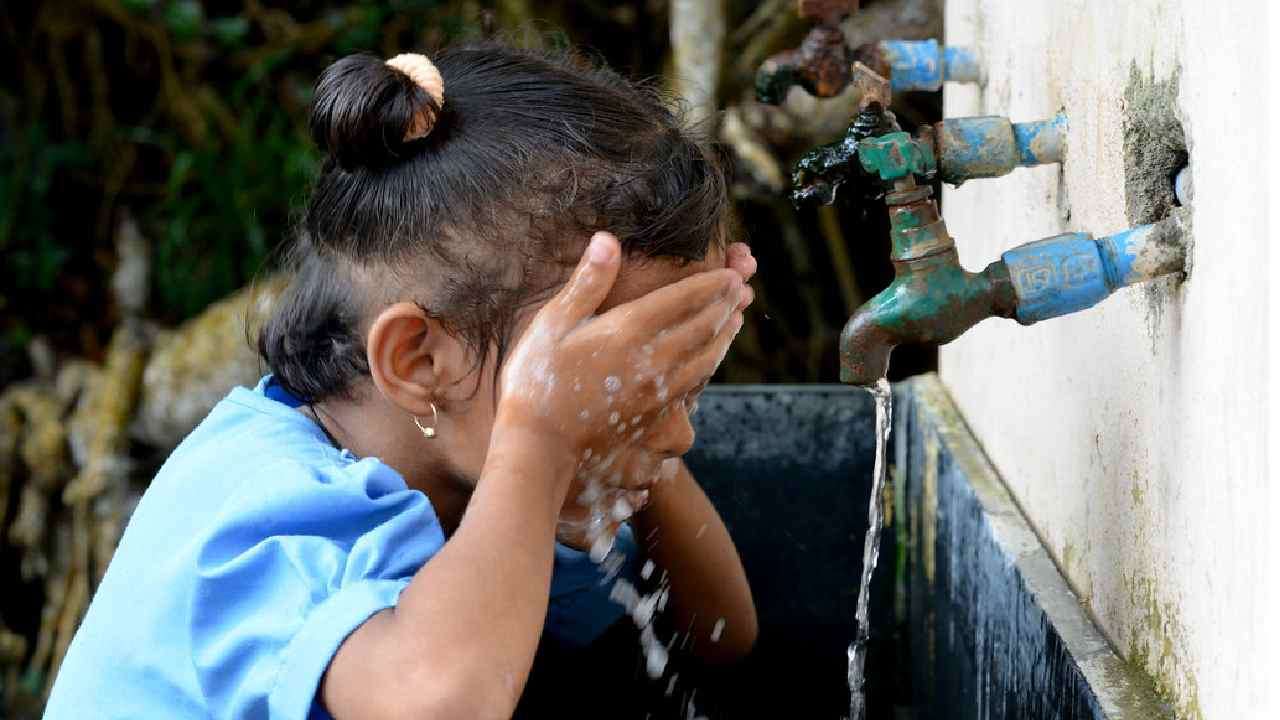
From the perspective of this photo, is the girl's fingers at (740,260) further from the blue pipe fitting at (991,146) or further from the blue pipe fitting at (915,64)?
the blue pipe fitting at (915,64)

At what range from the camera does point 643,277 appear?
1.20m

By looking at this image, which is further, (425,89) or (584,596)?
(584,596)

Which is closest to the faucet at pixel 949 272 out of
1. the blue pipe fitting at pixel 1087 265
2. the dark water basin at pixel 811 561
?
the blue pipe fitting at pixel 1087 265

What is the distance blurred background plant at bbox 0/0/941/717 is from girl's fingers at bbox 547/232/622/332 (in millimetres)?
1943

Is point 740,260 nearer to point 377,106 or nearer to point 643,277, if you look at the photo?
point 643,277

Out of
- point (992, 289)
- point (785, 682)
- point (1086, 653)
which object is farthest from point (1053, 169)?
point (785, 682)

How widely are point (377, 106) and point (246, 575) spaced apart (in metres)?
0.42

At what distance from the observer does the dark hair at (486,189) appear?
3.96 ft

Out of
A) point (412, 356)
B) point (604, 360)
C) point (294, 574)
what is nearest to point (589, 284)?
point (604, 360)

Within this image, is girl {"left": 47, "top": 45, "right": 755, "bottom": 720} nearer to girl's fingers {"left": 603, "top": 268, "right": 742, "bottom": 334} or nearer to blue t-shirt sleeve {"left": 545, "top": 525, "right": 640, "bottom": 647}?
girl's fingers {"left": 603, "top": 268, "right": 742, "bottom": 334}

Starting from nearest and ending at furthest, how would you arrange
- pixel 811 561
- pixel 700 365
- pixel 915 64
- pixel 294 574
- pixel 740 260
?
pixel 294 574 → pixel 700 365 → pixel 740 260 → pixel 915 64 → pixel 811 561

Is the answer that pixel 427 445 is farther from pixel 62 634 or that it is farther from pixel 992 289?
pixel 62 634

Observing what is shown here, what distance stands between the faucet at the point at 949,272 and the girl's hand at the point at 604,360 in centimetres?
15

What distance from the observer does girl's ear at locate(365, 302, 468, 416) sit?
48.0 inches
